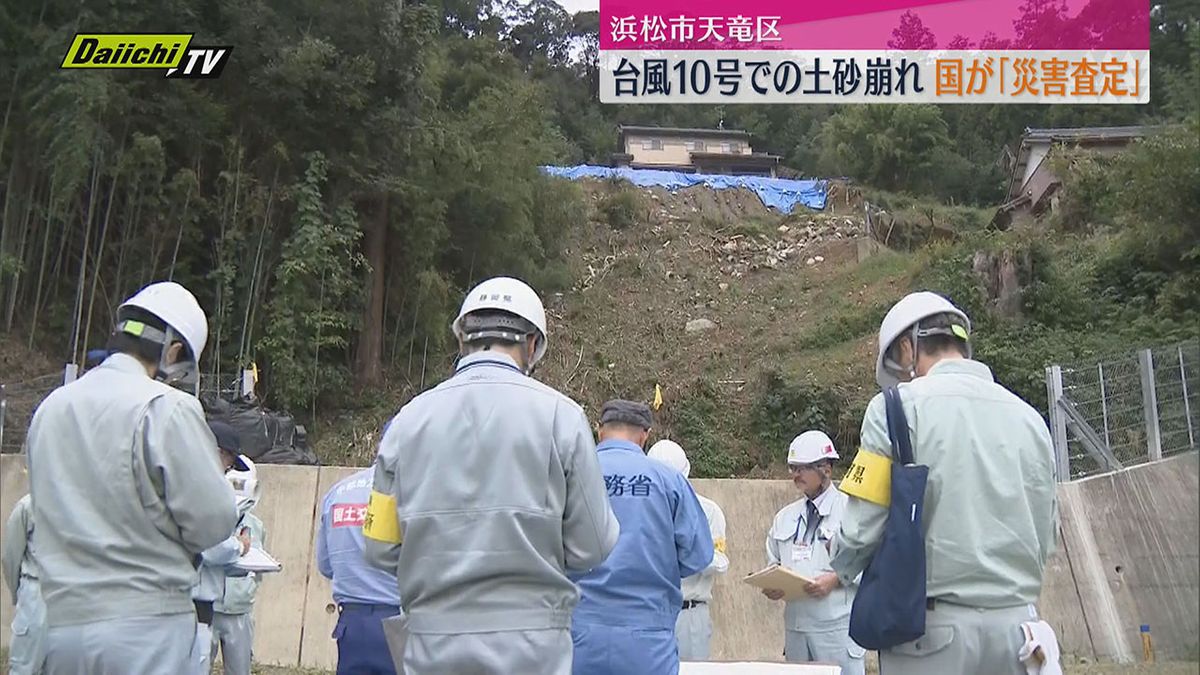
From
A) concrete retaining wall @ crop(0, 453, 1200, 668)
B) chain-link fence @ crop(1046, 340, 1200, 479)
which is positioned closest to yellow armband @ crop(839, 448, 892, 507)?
chain-link fence @ crop(1046, 340, 1200, 479)

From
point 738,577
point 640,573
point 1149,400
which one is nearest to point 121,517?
point 640,573

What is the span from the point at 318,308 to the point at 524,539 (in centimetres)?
1523

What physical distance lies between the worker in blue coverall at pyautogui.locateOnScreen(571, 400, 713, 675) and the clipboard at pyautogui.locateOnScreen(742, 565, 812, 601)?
4.06 ft

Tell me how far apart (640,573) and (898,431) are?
1235mm

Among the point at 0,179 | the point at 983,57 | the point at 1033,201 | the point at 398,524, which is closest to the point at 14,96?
the point at 0,179

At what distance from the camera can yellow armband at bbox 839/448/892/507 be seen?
9.71 feet

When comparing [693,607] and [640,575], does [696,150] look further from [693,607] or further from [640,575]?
[640,575]

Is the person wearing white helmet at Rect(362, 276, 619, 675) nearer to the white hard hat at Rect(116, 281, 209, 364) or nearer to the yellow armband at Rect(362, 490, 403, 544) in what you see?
the yellow armband at Rect(362, 490, 403, 544)

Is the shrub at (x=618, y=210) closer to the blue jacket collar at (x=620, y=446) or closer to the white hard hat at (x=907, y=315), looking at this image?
the blue jacket collar at (x=620, y=446)

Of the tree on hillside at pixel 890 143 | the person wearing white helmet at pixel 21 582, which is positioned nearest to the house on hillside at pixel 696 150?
the tree on hillside at pixel 890 143

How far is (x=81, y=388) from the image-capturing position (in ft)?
10.3

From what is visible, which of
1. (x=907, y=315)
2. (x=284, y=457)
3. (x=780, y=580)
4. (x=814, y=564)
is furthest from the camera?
(x=284, y=457)

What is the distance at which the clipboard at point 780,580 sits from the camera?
17.1ft

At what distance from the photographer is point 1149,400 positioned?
7.17m
